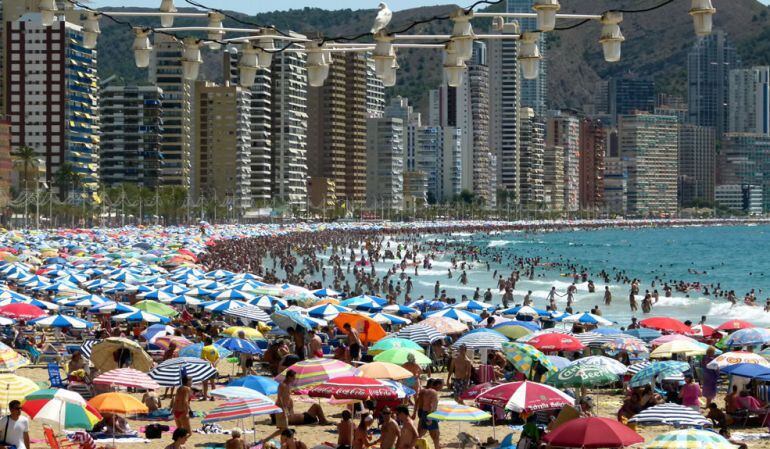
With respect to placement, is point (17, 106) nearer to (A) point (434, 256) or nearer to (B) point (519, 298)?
(A) point (434, 256)

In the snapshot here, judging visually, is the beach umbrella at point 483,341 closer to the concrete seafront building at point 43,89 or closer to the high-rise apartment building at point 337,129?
the concrete seafront building at point 43,89

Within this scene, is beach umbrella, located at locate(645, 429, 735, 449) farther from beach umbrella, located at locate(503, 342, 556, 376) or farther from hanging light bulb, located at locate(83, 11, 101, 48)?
hanging light bulb, located at locate(83, 11, 101, 48)

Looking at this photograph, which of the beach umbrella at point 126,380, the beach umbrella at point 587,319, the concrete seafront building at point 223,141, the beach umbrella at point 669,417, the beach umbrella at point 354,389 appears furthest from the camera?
the concrete seafront building at point 223,141

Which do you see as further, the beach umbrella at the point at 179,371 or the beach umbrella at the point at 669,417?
the beach umbrella at the point at 179,371

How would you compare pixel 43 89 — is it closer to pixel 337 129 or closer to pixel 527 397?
pixel 337 129

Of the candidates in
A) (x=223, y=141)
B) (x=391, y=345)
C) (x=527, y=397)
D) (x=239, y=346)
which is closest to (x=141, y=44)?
(x=527, y=397)

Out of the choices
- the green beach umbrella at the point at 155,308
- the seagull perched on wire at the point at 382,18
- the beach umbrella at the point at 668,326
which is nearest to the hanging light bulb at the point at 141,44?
the seagull perched on wire at the point at 382,18

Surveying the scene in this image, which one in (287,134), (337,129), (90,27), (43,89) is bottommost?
(90,27)
